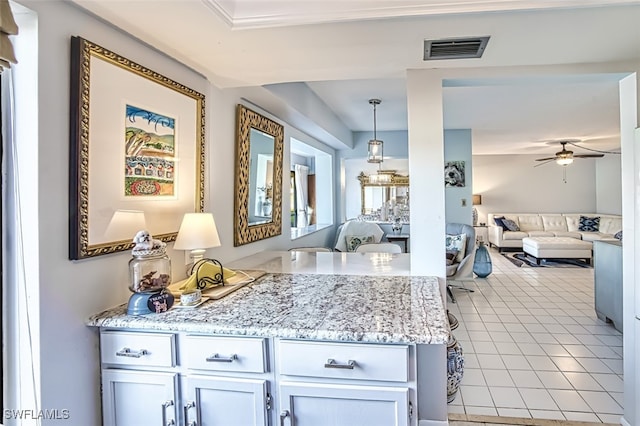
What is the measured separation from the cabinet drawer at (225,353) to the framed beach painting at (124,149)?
1.75 ft

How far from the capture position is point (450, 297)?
4.79 m

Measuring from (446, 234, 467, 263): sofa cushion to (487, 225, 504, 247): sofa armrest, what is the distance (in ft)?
12.1

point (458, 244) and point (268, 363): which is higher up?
point (458, 244)

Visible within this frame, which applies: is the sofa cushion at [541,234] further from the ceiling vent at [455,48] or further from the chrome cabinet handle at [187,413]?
the chrome cabinet handle at [187,413]

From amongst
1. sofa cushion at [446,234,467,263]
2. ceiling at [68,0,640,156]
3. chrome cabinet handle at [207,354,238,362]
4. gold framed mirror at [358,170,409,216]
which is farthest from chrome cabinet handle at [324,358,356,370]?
gold framed mirror at [358,170,409,216]

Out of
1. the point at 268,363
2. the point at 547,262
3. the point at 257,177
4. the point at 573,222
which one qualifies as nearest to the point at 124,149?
the point at 268,363

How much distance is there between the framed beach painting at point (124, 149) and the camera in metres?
1.40

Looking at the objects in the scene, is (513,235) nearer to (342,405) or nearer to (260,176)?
(260,176)

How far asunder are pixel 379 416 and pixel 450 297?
377 centimetres

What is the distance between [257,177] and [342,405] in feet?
6.92

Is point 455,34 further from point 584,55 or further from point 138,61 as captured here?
point 138,61

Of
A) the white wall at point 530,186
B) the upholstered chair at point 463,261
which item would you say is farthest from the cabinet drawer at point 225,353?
the white wall at point 530,186

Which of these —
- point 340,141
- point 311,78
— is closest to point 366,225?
point 340,141

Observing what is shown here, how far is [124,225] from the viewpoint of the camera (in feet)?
5.19
